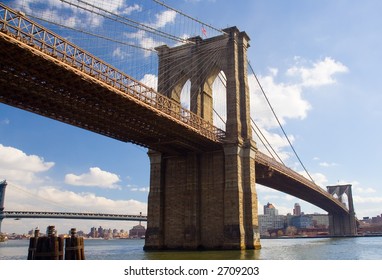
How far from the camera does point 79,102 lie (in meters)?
34.4

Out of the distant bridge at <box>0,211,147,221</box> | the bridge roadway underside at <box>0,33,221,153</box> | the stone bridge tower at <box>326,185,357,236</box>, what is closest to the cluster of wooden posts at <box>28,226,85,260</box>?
the bridge roadway underside at <box>0,33,221,153</box>

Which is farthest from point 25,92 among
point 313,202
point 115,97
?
point 313,202

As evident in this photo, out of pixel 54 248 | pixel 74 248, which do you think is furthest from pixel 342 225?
pixel 54 248

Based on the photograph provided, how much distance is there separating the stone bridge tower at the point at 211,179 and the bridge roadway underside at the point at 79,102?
297 cm

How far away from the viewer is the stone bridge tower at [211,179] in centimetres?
4566

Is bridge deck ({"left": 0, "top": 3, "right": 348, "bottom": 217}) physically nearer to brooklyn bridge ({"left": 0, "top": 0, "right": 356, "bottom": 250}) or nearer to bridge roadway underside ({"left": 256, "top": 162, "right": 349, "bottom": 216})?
brooklyn bridge ({"left": 0, "top": 0, "right": 356, "bottom": 250})

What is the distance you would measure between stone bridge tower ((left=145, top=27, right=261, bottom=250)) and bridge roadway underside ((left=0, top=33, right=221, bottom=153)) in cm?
297

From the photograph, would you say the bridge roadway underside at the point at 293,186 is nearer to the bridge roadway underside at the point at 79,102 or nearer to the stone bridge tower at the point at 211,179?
the stone bridge tower at the point at 211,179

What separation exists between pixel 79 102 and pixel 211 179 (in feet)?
63.3

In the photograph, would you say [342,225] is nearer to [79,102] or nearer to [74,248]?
[79,102]

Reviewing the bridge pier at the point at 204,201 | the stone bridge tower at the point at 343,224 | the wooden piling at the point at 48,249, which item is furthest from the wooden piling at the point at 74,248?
the stone bridge tower at the point at 343,224

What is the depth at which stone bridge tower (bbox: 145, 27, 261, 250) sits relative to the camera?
4566 cm
